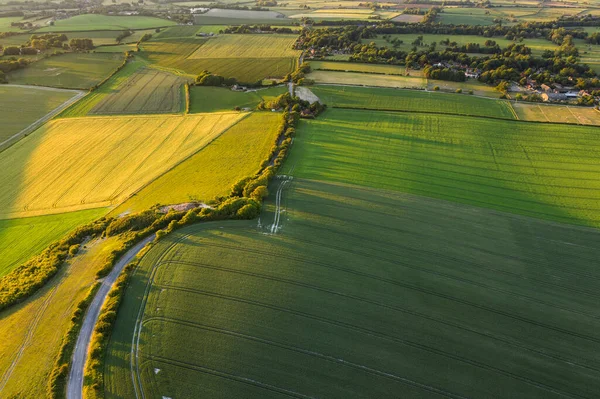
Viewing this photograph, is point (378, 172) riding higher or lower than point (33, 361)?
higher

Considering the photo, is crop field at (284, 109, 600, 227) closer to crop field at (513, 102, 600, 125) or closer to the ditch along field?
crop field at (513, 102, 600, 125)

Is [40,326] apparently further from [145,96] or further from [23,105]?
[23,105]

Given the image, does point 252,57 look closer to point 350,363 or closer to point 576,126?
point 576,126

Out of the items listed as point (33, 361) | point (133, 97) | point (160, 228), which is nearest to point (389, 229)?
point (160, 228)

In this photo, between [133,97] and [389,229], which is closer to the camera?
[389,229]

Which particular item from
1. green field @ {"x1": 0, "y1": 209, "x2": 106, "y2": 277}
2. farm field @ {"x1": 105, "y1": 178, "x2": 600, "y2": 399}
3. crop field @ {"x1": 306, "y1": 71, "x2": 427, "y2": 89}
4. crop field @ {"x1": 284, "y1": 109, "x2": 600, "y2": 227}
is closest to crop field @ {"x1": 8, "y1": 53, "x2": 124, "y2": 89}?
green field @ {"x1": 0, "y1": 209, "x2": 106, "y2": 277}

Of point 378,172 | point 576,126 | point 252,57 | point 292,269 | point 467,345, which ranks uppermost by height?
point 252,57
